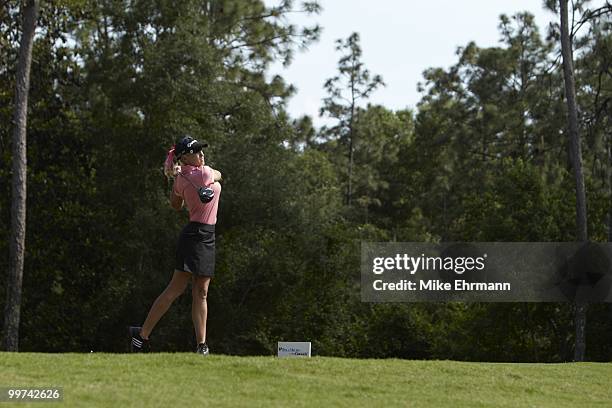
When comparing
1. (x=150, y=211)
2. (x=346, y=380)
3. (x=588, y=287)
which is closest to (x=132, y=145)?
(x=150, y=211)

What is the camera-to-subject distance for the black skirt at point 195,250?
912 cm

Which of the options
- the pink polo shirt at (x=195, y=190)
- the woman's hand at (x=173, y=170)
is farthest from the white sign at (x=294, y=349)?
the woman's hand at (x=173, y=170)

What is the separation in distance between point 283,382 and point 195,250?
5.39ft

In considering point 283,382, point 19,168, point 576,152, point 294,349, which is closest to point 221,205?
point 19,168

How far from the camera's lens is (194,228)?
920 centimetres

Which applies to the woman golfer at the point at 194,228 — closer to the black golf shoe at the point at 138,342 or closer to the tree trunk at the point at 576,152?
the black golf shoe at the point at 138,342

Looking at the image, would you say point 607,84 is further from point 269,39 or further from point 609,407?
point 609,407

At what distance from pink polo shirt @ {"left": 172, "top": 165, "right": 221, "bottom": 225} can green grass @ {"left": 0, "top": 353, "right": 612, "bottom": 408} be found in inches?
54.1

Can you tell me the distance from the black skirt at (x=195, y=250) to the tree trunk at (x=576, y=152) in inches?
762

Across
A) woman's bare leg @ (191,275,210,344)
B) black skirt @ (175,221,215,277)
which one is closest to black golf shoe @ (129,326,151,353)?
woman's bare leg @ (191,275,210,344)

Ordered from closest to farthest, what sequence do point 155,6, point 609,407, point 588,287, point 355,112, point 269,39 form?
point 609,407, point 588,287, point 155,6, point 269,39, point 355,112

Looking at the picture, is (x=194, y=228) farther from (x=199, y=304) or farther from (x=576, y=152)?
(x=576, y=152)

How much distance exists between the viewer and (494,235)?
3056 centimetres

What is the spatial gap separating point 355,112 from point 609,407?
3735 centimetres
